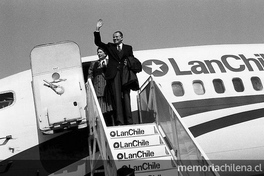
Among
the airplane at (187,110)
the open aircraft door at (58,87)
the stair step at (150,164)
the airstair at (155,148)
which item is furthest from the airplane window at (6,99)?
the stair step at (150,164)

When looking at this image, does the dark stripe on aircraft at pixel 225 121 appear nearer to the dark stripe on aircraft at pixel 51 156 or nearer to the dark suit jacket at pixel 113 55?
the dark stripe on aircraft at pixel 51 156

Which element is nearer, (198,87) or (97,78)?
(97,78)

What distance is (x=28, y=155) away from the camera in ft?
28.1

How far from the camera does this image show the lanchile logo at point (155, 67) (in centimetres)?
1008

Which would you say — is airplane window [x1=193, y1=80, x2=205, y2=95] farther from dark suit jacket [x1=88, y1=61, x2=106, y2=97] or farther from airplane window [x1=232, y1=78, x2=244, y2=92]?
dark suit jacket [x1=88, y1=61, x2=106, y2=97]

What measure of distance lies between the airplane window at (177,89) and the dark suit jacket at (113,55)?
2.76 metres

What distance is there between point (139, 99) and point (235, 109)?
9.51 feet

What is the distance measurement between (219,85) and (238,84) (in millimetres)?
576

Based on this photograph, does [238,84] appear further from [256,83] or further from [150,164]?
[150,164]

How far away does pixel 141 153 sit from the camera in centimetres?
617

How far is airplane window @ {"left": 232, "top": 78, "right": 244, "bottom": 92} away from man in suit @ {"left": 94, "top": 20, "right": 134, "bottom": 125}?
13.5ft

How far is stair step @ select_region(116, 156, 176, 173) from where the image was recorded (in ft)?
19.5

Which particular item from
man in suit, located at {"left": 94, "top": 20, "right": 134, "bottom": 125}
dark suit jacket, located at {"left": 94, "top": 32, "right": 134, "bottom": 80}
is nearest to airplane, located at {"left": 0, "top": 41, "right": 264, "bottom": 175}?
man in suit, located at {"left": 94, "top": 20, "right": 134, "bottom": 125}

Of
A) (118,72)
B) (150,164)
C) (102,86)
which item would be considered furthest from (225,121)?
(150,164)
